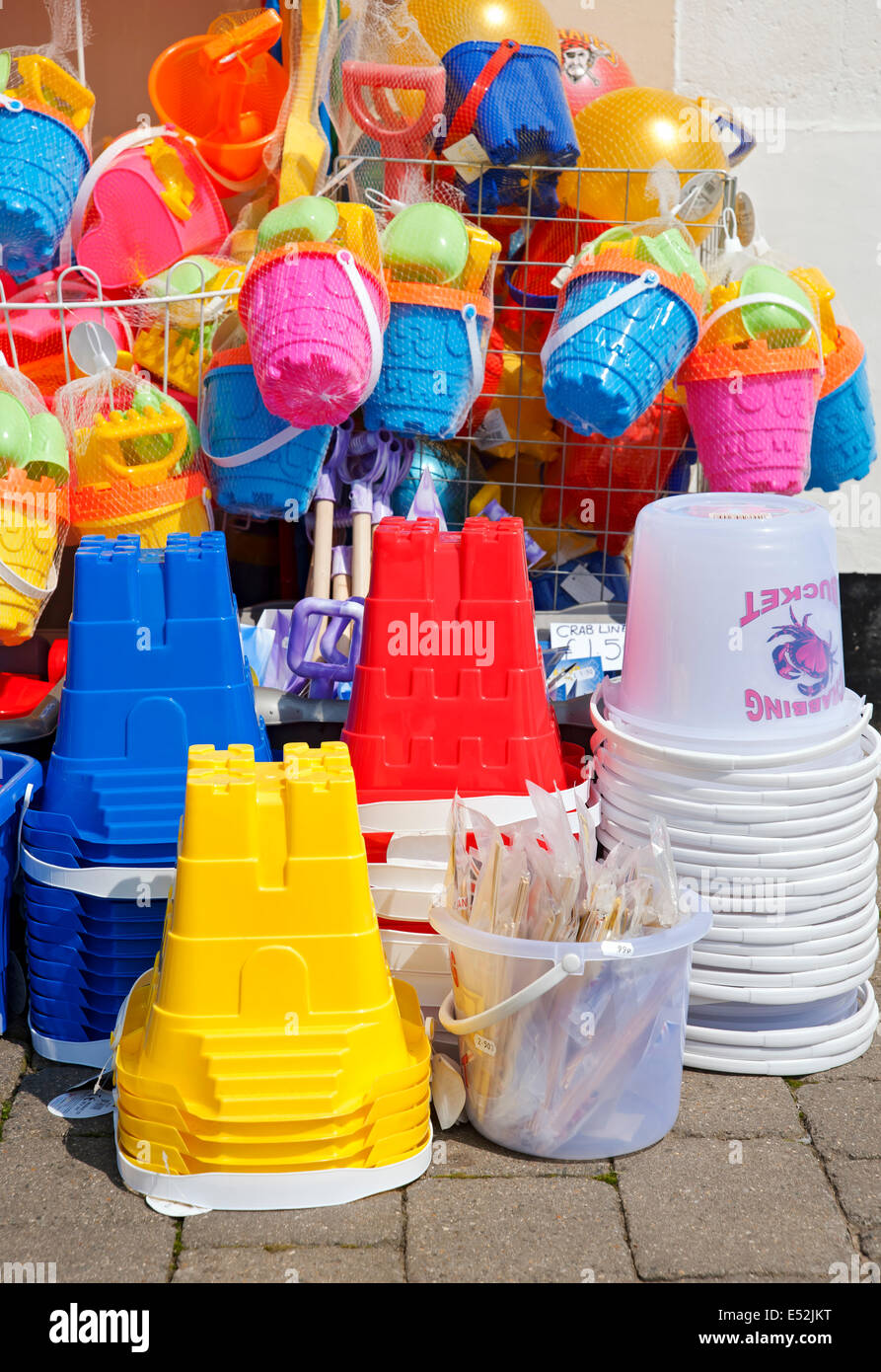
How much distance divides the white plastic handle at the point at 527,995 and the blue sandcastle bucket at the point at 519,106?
2.14 meters

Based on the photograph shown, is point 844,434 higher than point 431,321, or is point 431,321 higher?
point 431,321

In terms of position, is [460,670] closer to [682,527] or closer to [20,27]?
[682,527]

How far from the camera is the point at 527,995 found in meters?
2.10

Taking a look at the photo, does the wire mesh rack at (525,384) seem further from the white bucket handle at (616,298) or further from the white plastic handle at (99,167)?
the white bucket handle at (616,298)

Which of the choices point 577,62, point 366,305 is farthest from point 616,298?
point 577,62

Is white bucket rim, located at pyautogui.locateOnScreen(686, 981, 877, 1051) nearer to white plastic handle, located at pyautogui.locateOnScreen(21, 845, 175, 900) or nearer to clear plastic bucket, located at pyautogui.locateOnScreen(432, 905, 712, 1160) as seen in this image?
clear plastic bucket, located at pyautogui.locateOnScreen(432, 905, 712, 1160)

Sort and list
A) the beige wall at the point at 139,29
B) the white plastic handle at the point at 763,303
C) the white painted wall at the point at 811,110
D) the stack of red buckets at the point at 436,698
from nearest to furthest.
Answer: the stack of red buckets at the point at 436,698 → the white plastic handle at the point at 763,303 → the beige wall at the point at 139,29 → the white painted wall at the point at 811,110

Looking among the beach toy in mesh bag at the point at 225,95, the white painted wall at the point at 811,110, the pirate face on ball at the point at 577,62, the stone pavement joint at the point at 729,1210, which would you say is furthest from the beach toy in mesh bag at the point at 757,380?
the stone pavement joint at the point at 729,1210

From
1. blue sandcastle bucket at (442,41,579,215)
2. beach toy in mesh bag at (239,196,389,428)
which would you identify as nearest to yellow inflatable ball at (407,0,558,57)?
blue sandcastle bucket at (442,41,579,215)

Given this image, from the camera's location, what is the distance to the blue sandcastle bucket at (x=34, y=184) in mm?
3080

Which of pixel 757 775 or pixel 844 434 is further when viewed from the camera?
pixel 844 434

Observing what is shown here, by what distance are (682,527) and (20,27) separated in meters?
2.91

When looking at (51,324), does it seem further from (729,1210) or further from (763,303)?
(729,1210)

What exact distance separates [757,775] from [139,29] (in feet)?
10.3
